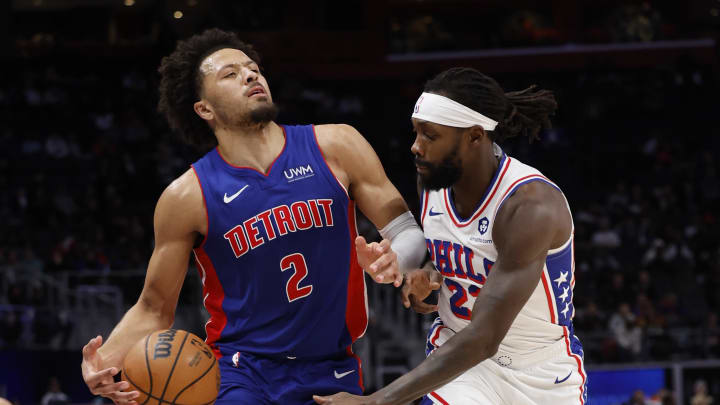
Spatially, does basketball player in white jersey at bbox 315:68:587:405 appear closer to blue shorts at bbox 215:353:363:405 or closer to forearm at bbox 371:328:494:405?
forearm at bbox 371:328:494:405

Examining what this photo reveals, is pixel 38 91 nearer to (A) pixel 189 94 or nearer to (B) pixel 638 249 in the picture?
(B) pixel 638 249

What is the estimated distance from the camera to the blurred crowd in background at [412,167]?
1312cm

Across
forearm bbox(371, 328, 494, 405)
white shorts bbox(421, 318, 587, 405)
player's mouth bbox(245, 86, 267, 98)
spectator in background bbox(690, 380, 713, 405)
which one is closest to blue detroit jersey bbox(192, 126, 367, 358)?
player's mouth bbox(245, 86, 267, 98)

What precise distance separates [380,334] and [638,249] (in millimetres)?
5209

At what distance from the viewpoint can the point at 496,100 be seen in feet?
13.1

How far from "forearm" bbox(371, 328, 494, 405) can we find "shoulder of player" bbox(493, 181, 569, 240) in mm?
459

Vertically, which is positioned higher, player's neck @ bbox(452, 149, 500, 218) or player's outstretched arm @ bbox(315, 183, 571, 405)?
player's neck @ bbox(452, 149, 500, 218)

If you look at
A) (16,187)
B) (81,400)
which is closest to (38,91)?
(16,187)

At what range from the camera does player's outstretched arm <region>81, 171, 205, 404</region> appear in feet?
13.9

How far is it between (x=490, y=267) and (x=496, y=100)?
70 cm

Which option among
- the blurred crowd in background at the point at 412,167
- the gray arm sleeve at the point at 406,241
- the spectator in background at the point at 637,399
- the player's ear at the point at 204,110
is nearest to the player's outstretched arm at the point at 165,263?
the player's ear at the point at 204,110

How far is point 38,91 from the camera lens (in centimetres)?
1981

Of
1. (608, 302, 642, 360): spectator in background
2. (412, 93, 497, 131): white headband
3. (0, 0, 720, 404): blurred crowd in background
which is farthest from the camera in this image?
(0, 0, 720, 404): blurred crowd in background

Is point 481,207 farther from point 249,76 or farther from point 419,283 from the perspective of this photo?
point 249,76
